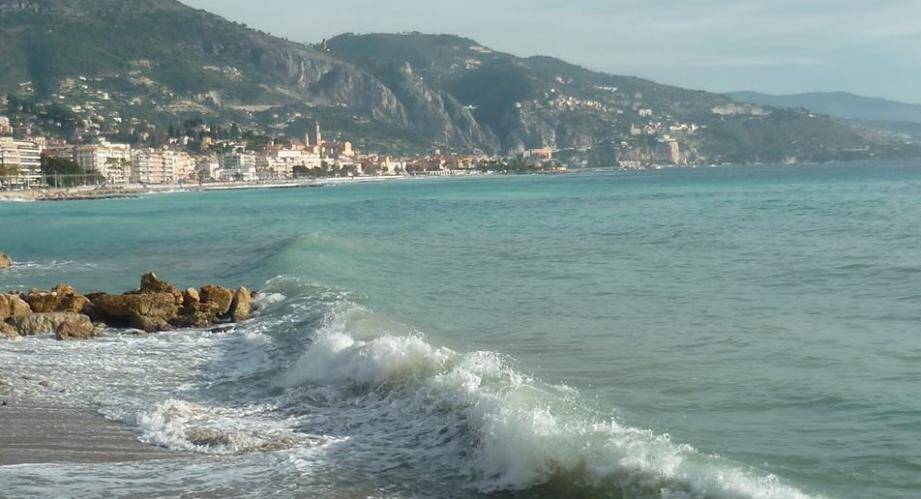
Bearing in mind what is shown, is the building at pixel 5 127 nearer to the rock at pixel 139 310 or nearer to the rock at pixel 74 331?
the rock at pixel 139 310

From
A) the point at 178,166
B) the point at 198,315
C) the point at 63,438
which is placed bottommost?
the point at 178,166

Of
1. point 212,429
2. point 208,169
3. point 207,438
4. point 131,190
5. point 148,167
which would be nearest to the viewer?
point 207,438

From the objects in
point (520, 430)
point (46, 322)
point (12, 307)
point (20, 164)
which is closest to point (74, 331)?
point (46, 322)

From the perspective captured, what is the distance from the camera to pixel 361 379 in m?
11.4

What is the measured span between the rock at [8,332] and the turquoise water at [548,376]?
667 mm

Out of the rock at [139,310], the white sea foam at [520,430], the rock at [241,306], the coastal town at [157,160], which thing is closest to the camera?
the white sea foam at [520,430]

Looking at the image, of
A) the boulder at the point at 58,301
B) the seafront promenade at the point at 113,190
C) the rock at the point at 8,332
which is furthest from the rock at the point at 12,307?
the seafront promenade at the point at 113,190

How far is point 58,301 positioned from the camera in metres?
18.2

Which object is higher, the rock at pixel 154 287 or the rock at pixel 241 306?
the rock at pixel 154 287

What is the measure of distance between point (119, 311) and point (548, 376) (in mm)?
8996

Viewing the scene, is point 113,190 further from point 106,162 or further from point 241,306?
point 241,306

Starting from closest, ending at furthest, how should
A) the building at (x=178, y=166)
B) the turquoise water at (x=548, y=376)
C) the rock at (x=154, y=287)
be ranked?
the turquoise water at (x=548, y=376) < the rock at (x=154, y=287) < the building at (x=178, y=166)

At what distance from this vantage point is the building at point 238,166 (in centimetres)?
16375

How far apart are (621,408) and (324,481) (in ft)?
9.53
